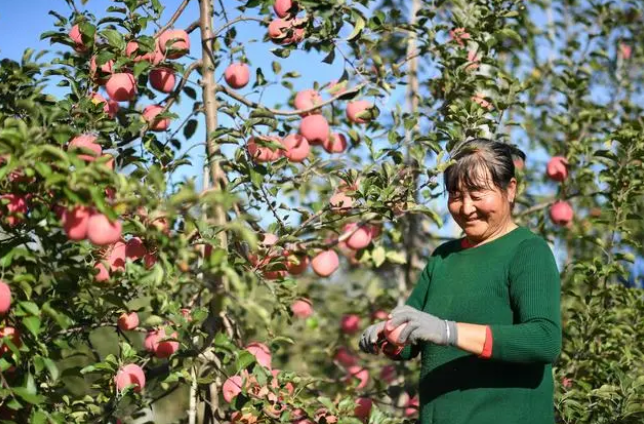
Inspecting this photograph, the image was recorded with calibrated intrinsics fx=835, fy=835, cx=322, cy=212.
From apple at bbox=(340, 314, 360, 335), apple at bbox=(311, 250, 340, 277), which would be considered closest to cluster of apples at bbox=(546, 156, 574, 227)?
apple at bbox=(340, 314, 360, 335)

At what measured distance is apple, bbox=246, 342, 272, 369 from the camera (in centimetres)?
254

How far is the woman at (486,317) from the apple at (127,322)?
0.77m

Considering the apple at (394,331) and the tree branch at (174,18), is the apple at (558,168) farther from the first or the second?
the apple at (394,331)

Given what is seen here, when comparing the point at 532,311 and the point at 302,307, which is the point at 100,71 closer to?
the point at 302,307

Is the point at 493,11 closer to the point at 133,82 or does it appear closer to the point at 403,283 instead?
the point at 403,283

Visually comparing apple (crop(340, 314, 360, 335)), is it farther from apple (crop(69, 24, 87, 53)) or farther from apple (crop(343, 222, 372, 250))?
apple (crop(69, 24, 87, 53))

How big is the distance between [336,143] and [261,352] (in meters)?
0.89

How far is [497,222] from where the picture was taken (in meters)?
Result: 1.97

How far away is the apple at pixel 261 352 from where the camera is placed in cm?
254

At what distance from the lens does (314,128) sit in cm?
→ 284

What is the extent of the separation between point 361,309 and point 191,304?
1451mm

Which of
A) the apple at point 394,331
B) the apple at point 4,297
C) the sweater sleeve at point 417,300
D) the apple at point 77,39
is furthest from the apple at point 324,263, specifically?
the apple at point 4,297

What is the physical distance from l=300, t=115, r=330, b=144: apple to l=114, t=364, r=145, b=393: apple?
3.25 feet

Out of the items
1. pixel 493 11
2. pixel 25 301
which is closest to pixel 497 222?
pixel 25 301
